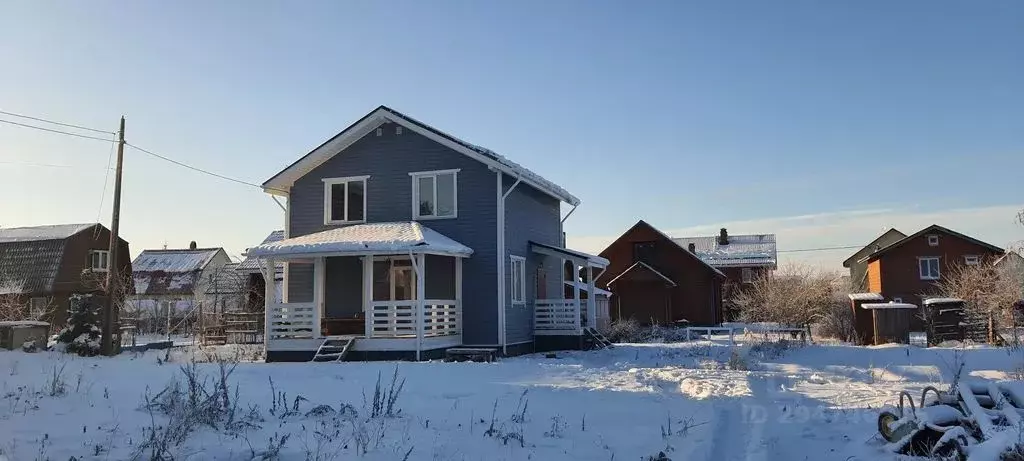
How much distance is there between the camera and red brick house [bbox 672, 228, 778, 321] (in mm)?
52438

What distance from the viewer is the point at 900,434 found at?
760 centimetres

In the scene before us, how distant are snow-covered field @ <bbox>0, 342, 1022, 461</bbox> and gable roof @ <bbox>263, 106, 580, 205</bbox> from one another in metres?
6.48

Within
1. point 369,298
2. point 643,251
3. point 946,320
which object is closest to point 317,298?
point 369,298

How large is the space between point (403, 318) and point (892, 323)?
48.8 ft

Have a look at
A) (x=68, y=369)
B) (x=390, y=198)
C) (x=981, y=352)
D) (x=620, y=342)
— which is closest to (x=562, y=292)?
(x=620, y=342)

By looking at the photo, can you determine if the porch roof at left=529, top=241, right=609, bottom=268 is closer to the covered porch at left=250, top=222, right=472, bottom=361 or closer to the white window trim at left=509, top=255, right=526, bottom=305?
the white window trim at left=509, top=255, right=526, bottom=305

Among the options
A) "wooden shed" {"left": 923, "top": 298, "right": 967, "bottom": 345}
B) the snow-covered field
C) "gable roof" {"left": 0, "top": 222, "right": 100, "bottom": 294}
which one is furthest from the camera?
"gable roof" {"left": 0, "top": 222, "right": 100, "bottom": 294}

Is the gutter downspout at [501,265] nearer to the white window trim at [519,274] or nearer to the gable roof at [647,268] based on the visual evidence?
the white window trim at [519,274]

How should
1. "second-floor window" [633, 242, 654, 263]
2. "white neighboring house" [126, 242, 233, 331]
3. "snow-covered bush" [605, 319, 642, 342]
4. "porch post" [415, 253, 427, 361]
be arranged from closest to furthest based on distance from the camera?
"porch post" [415, 253, 427, 361] → "snow-covered bush" [605, 319, 642, 342] → "second-floor window" [633, 242, 654, 263] → "white neighboring house" [126, 242, 233, 331]

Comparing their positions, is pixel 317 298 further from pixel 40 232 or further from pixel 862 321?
pixel 40 232

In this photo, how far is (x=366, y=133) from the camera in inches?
855

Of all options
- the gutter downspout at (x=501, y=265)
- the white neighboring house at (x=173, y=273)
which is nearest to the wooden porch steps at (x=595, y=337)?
the gutter downspout at (x=501, y=265)

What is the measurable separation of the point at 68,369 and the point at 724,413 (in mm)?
11636

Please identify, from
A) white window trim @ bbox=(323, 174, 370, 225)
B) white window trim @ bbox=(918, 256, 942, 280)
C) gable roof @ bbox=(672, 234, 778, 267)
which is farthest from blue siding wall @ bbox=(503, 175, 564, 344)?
gable roof @ bbox=(672, 234, 778, 267)
